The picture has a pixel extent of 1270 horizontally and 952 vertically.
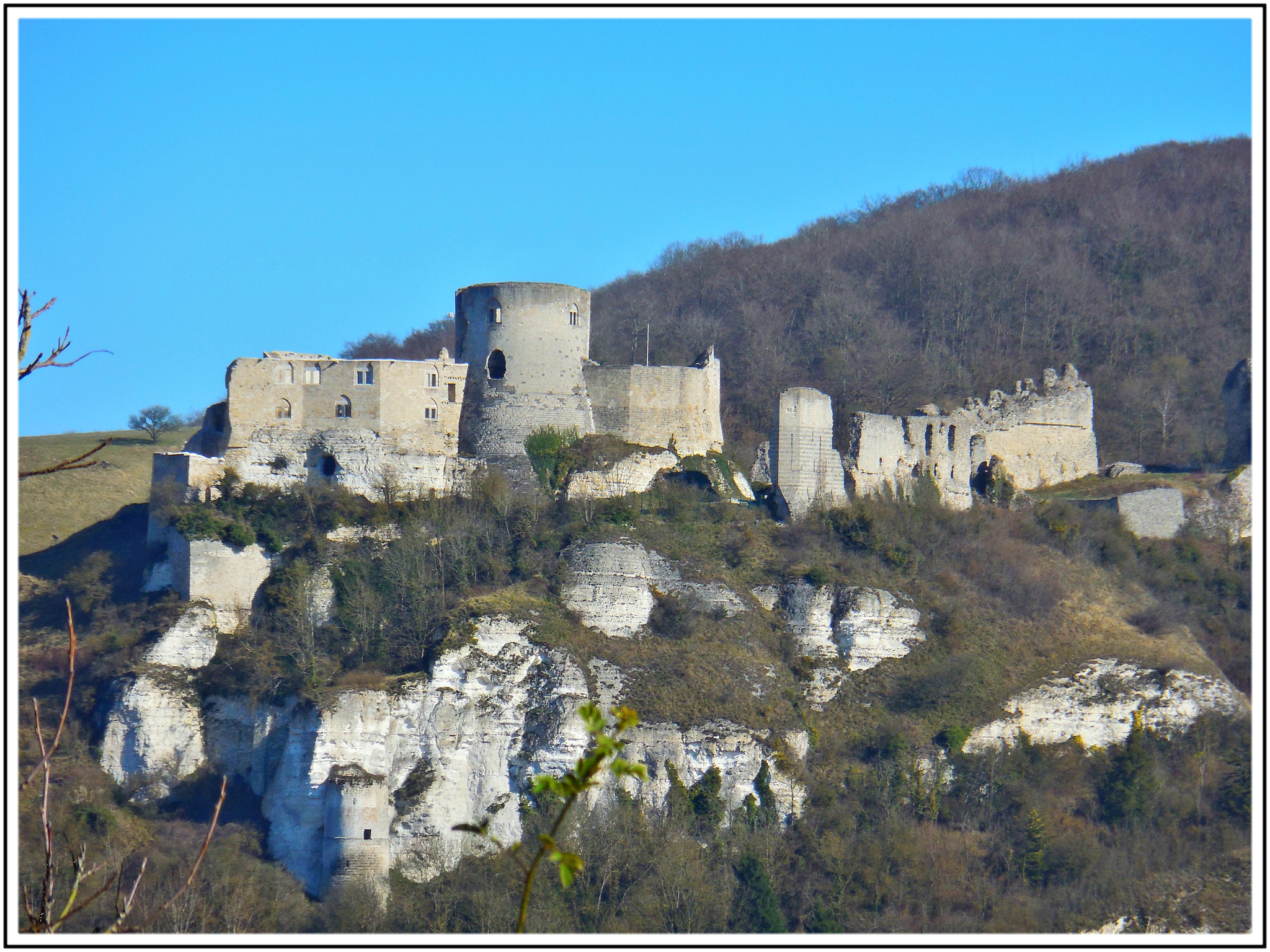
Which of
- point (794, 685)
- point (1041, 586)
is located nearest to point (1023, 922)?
point (794, 685)

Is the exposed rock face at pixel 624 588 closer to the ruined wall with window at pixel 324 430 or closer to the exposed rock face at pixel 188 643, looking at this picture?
the ruined wall with window at pixel 324 430

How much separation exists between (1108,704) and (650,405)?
14.6 metres

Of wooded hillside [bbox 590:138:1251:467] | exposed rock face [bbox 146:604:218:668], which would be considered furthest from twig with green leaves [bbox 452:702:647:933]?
wooded hillside [bbox 590:138:1251:467]

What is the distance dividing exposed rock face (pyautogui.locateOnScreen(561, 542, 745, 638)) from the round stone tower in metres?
4.38

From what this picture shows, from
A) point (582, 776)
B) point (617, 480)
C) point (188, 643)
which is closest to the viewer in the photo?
point (582, 776)

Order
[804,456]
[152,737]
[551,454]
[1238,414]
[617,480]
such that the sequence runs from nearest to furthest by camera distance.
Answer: [152,737], [617,480], [804,456], [551,454], [1238,414]

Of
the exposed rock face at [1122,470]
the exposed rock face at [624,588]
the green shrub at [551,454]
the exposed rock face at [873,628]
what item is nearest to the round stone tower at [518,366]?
the green shrub at [551,454]

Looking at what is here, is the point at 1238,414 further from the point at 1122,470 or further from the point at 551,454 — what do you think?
the point at 551,454

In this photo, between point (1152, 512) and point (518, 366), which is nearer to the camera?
point (518, 366)

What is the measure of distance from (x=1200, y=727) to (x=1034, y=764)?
4736 millimetres

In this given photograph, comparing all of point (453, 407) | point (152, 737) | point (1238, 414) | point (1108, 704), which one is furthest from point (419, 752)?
point (1238, 414)

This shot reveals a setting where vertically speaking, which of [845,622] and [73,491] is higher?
[73,491]

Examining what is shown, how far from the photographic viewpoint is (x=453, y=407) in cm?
4331
